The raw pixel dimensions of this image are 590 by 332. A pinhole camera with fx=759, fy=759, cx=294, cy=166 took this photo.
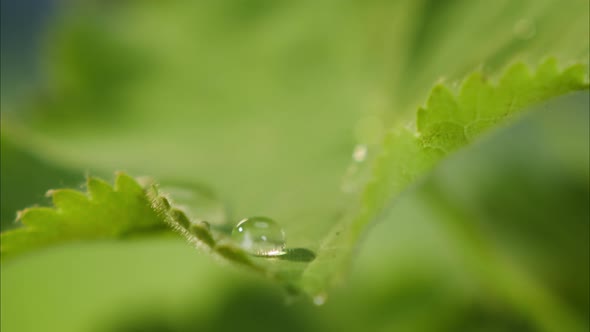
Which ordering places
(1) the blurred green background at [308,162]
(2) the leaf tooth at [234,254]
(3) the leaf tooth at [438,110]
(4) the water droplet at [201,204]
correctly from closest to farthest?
1. (2) the leaf tooth at [234,254]
2. (3) the leaf tooth at [438,110]
3. (4) the water droplet at [201,204]
4. (1) the blurred green background at [308,162]

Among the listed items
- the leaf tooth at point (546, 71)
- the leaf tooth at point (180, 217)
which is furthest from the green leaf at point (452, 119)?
the leaf tooth at point (180, 217)

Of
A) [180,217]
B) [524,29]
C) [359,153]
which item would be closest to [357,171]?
[359,153]

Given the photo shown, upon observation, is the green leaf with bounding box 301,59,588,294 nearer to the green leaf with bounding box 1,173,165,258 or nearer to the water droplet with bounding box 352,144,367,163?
the green leaf with bounding box 1,173,165,258

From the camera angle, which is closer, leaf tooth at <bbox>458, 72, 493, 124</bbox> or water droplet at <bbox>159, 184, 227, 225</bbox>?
leaf tooth at <bbox>458, 72, 493, 124</bbox>

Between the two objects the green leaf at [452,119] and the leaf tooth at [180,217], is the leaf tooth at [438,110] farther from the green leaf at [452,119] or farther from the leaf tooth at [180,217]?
the leaf tooth at [180,217]

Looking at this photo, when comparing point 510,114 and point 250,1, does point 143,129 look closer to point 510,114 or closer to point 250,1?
point 250,1

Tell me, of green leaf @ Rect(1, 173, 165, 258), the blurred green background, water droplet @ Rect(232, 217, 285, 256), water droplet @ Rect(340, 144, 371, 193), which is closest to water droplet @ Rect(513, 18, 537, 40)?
the blurred green background

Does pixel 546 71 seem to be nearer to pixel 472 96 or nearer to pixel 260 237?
pixel 472 96

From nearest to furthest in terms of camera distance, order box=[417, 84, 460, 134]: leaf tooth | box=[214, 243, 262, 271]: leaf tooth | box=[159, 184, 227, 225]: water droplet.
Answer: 1. box=[214, 243, 262, 271]: leaf tooth
2. box=[417, 84, 460, 134]: leaf tooth
3. box=[159, 184, 227, 225]: water droplet
